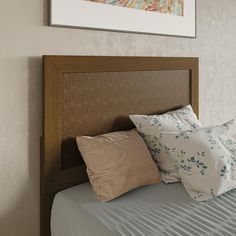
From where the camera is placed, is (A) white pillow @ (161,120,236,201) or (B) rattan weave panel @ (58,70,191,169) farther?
(B) rattan weave panel @ (58,70,191,169)

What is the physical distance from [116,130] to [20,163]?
563mm

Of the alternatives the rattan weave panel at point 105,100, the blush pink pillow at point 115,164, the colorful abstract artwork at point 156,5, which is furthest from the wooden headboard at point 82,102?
the colorful abstract artwork at point 156,5

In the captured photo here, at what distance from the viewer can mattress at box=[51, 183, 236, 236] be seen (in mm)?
1235

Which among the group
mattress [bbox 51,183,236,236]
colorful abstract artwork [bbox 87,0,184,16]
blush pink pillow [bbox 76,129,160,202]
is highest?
colorful abstract artwork [bbox 87,0,184,16]

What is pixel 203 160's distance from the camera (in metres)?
1.55

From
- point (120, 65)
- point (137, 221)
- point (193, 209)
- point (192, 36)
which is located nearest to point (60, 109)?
point (120, 65)

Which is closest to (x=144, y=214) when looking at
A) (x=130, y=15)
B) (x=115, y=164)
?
(x=115, y=164)

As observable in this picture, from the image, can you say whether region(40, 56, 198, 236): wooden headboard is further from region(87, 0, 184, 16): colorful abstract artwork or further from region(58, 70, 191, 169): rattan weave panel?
region(87, 0, 184, 16): colorful abstract artwork

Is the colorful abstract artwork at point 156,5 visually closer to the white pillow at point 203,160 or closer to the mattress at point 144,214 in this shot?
the white pillow at point 203,160

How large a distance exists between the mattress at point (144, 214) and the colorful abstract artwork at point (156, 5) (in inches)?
41.1

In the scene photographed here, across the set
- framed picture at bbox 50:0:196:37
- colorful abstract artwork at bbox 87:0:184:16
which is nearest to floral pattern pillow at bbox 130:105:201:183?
framed picture at bbox 50:0:196:37

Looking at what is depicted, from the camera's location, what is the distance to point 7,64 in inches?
58.0

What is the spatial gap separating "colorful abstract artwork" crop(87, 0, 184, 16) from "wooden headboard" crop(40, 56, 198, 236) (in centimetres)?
31

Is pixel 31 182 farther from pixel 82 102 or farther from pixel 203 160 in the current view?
pixel 203 160
